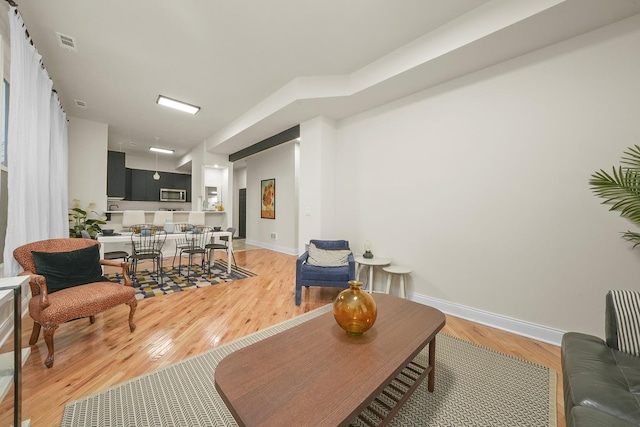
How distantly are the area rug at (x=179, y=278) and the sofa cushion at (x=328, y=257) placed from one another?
1574mm

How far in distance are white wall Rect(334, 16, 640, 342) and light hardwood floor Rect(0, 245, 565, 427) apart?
52 centimetres

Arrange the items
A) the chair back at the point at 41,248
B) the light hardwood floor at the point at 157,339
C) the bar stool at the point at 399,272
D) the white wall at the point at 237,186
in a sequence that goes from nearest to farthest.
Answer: the light hardwood floor at the point at 157,339
the chair back at the point at 41,248
the bar stool at the point at 399,272
the white wall at the point at 237,186

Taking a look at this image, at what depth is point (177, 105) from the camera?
447 cm

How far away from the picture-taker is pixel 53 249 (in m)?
2.37

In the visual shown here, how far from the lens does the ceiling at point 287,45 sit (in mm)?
2244

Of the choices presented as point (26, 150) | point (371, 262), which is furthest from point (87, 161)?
point (371, 262)

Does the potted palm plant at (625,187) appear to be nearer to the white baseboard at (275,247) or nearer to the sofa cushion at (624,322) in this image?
the sofa cushion at (624,322)

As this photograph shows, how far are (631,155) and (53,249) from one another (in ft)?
17.7

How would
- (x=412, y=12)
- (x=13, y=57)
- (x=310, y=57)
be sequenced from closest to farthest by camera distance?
(x=13, y=57)
(x=412, y=12)
(x=310, y=57)

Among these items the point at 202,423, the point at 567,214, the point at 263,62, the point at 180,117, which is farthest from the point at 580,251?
the point at 180,117

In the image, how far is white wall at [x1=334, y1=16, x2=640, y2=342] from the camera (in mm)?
2113

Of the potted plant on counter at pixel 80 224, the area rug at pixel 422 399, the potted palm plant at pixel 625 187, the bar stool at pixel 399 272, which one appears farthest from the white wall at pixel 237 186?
the potted palm plant at pixel 625 187

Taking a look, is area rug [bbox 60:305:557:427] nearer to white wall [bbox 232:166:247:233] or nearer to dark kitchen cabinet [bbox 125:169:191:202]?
white wall [bbox 232:166:247:233]

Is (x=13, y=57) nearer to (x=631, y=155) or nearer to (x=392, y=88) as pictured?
(x=392, y=88)
